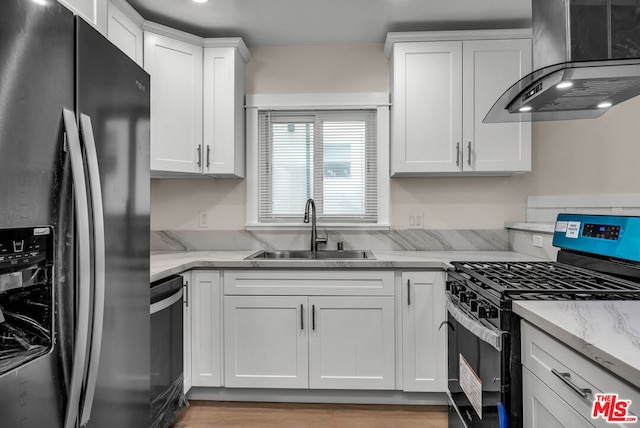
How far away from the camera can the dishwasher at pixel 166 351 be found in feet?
5.98

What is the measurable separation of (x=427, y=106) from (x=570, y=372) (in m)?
2.04

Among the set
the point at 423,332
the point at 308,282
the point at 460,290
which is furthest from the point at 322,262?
the point at 460,290

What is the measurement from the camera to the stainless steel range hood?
49.9 inches

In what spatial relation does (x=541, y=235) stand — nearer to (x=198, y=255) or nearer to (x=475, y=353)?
(x=475, y=353)

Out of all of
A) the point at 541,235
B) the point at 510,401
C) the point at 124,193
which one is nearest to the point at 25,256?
the point at 124,193

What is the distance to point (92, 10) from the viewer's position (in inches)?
59.0

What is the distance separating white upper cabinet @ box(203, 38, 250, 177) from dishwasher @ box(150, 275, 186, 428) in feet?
3.03

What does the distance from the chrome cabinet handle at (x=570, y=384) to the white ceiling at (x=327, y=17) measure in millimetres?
2244

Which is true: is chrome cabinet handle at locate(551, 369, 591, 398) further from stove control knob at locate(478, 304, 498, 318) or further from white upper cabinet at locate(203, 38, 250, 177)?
white upper cabinet at locate(203, 38, 250, 177)

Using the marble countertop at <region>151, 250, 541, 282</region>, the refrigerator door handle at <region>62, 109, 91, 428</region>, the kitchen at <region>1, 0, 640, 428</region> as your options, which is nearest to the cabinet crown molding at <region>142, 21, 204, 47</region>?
the kitchen at <region>1, 0, 640, 428</region>

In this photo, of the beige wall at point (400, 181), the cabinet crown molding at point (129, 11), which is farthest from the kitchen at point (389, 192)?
the cabinet crown molding at point (129, 11)

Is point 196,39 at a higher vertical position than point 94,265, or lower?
higher

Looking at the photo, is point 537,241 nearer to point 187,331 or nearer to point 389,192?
point 389,192

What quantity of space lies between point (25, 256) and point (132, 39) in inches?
80.0
